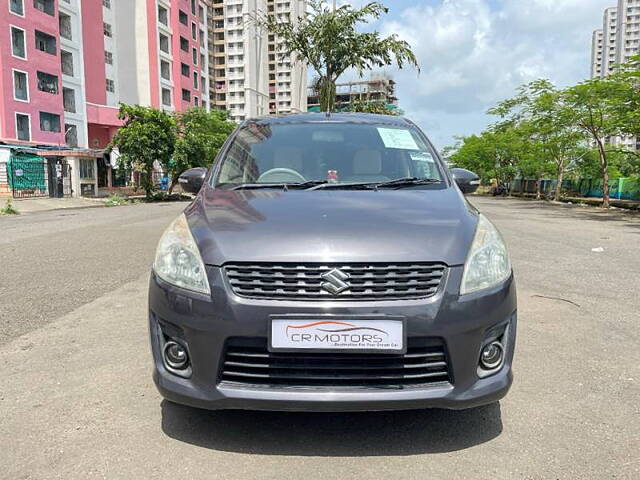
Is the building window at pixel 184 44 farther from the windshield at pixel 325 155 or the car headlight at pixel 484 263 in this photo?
the car headlight at pixel 484 263

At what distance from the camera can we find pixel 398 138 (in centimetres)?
380

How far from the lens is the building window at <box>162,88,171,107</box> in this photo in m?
51.9

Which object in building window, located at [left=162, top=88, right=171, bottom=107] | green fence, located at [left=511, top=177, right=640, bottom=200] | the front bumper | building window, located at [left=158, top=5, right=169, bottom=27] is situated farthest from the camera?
building window, located at [left=162, top=88, right=171, bottom=107]

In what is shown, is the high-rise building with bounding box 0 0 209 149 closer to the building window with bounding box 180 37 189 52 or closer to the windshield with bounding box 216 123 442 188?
the building window with bounding box 180 37 189 52

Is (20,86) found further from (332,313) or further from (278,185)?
(332,313)

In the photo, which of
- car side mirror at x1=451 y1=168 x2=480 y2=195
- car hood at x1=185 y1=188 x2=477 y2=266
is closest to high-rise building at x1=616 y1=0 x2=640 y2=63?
car side mirror at x1=451 y1=168 x2=480 y2=195

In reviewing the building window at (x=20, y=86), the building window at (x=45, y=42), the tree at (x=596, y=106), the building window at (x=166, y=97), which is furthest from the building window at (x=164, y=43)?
the tree at (x=596, y=106)

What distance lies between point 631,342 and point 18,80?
35.5 meters

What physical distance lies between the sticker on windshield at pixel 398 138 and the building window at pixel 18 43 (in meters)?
34.1

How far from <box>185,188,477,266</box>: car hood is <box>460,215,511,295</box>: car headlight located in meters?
0.05

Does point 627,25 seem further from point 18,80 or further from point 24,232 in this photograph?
point 24,232

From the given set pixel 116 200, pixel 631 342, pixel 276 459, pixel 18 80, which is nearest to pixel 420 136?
pixel 631 342

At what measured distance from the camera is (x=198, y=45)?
6059 centimetres

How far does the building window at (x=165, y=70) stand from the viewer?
169 ft
